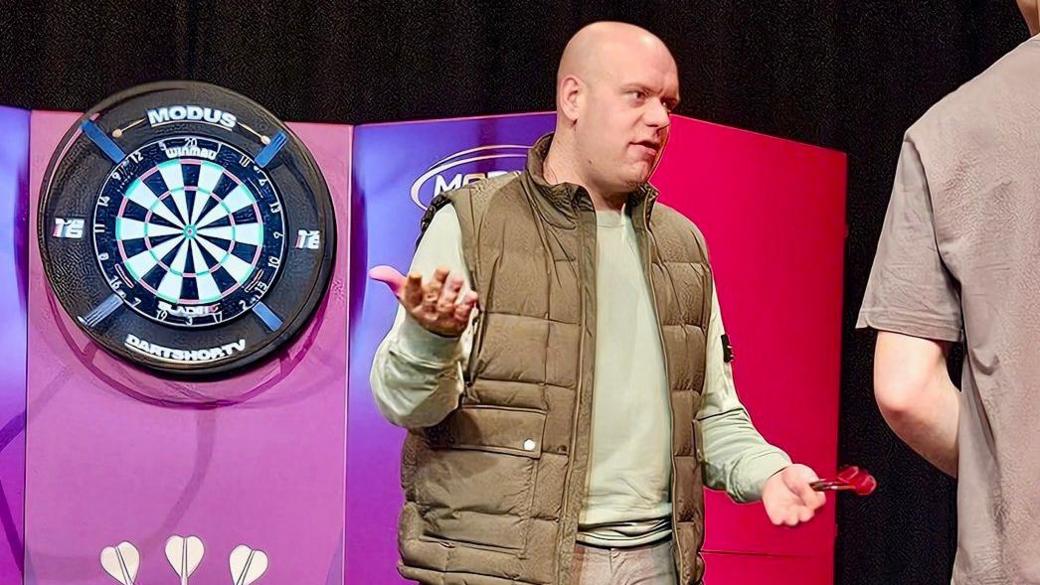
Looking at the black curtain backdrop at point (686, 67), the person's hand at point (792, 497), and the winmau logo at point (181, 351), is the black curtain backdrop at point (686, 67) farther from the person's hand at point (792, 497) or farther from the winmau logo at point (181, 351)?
the person's hand at point (792, 497)

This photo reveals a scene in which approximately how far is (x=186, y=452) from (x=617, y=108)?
1.23m

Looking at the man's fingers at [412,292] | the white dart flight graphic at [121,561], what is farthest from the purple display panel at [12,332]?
the man's fingers at [412,292]

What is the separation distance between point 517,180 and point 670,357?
356 mm

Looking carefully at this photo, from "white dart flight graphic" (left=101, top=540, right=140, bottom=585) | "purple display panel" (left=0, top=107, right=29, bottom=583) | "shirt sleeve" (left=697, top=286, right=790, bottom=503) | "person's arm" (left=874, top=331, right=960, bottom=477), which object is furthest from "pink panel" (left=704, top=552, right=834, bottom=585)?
"person's arm" (left=874, top=331, right=960, bottom=477)

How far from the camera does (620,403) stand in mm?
2041

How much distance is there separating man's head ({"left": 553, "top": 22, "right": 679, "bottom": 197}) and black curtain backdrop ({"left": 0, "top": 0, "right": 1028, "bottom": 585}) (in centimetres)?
154

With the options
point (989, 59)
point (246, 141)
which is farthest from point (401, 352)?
point (989, 59)

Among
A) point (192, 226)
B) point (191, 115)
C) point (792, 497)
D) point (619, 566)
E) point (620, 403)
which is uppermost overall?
point (191, 115)

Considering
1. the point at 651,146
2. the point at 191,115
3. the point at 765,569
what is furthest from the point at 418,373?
the point at 765,569

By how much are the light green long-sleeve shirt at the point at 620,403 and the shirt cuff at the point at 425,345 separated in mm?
24

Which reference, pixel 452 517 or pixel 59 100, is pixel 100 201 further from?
pixel 452 517

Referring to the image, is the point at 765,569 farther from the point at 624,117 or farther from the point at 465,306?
the point at 465,306

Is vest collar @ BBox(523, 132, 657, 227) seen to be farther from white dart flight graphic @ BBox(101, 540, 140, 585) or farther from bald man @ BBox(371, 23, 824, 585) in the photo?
white dart flight graphic @ BBox(101, 540, 140, 585)

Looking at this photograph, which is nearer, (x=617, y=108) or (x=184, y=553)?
(x=617, y=108)
